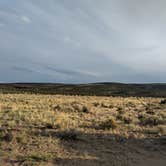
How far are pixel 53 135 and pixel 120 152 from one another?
3.47 m

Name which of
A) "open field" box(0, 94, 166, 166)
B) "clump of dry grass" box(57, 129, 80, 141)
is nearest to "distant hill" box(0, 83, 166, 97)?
"open field" box(0, 94, 166, 166)

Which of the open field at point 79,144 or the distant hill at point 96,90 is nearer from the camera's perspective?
the open field at point 79,144

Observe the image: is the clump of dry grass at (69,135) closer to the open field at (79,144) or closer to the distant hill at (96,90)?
the open field at (79,144)

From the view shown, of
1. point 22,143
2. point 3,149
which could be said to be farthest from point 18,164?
point 22,143

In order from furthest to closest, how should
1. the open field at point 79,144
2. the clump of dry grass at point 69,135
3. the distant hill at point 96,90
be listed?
the distant hill at point 96,90
the clump of dry grass at point 69,135
the open field at point 79,144

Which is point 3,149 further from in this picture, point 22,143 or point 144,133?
point 144,133

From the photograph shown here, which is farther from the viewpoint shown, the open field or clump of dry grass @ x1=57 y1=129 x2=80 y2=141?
clump of dry grass @ x1=57 y1=129 x2=80 y2=141

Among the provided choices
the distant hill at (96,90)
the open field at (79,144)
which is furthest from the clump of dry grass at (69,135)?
the distant hill at (96,90)

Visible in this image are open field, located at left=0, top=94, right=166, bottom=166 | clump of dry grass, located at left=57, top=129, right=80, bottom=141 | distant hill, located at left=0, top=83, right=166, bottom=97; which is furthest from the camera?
distant hill, located at left=0, top=83, right=166, bottom=97

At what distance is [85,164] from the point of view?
10.6m

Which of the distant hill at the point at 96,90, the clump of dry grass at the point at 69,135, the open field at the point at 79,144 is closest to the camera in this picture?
the open field at the point at 79,144

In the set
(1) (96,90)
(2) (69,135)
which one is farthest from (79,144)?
(1) (96,90)

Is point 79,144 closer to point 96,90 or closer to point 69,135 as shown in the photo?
point 69,135

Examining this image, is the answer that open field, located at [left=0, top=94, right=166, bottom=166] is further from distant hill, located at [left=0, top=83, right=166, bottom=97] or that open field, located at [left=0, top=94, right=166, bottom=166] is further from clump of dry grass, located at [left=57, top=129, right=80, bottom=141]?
distant hill, located at [left=0, top=83, right=166, bottom=97]
